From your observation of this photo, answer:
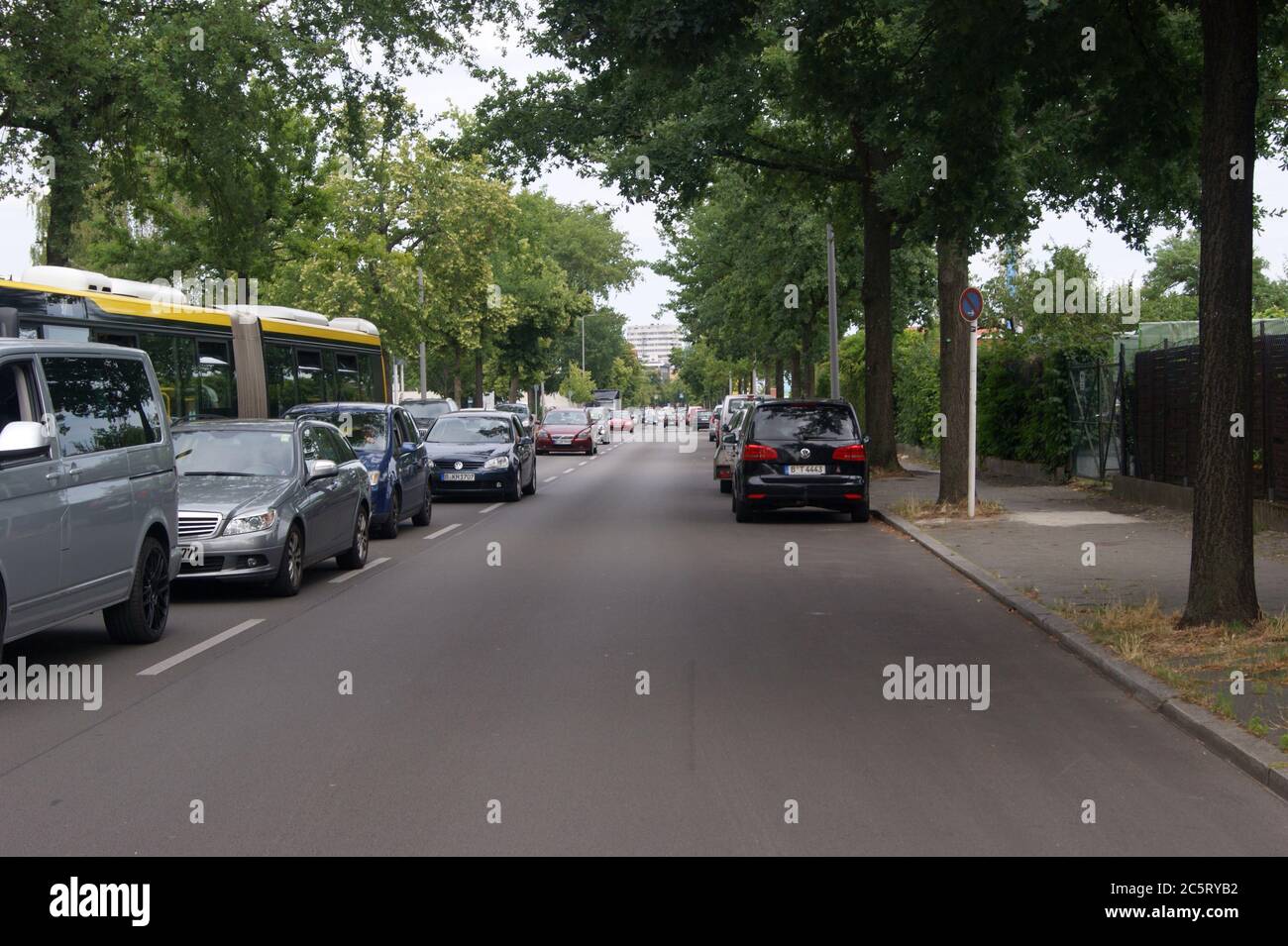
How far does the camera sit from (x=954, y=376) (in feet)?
64.3

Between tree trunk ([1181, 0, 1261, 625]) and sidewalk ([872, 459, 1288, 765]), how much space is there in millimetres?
452

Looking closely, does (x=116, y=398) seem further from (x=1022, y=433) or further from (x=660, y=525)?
(x=1022, y=433)

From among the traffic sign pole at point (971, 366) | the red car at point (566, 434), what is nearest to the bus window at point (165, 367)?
the traffic sign pole at point (971, 366)

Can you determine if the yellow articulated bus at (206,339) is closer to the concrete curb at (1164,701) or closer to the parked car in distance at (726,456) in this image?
the parked car in distance at (726,456)

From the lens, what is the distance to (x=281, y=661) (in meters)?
9.13

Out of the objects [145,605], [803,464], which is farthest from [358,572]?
[803,464]

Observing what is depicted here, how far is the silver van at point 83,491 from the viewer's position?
7.82m

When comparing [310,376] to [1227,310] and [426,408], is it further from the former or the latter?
[1227,310]

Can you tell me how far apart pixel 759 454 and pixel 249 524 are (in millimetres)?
9505

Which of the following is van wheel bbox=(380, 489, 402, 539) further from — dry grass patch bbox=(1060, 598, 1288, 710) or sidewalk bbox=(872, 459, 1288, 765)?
dry grass patch bbox=(1060, 598, 1288, 710)

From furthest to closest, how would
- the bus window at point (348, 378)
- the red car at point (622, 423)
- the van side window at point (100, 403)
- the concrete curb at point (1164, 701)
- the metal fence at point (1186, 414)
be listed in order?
the red car at point (622, 423) → the bus window at point (348, 378) → the metal fence at point (1186, 414) → the van side window at point (100, 403) → the concrete curb at point (1164, 701)

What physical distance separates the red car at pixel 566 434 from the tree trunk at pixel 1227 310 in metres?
40.9
